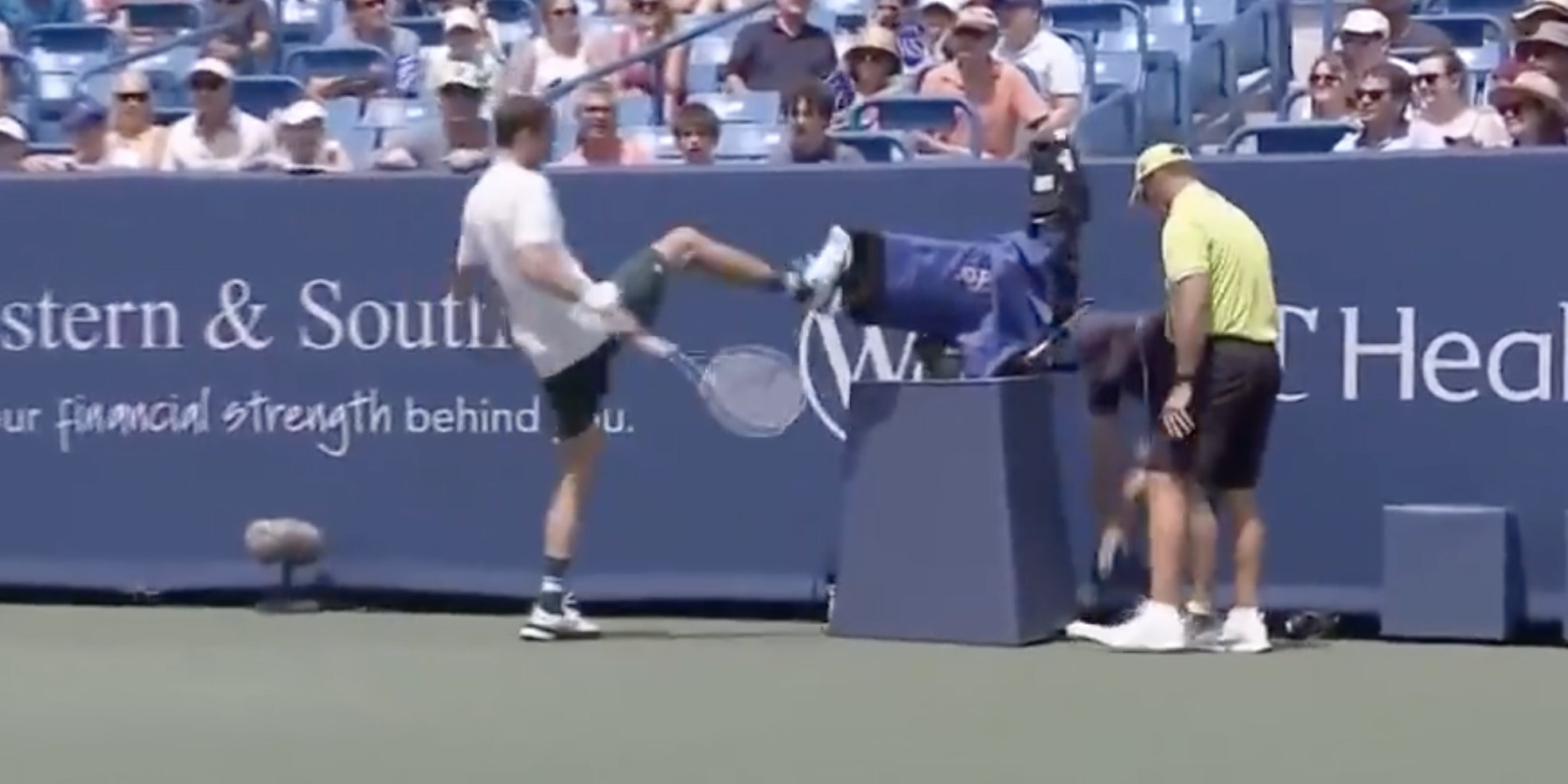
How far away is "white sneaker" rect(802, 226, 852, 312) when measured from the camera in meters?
9.62

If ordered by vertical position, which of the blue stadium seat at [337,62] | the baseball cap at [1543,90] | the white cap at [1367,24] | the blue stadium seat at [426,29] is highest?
the white cap at [1367,24]

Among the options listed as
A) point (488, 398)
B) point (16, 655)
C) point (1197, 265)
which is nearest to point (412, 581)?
point (488, 398)

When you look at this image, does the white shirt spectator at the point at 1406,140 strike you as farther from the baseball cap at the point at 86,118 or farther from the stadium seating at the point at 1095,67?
the baseball cap at the point at 86,118

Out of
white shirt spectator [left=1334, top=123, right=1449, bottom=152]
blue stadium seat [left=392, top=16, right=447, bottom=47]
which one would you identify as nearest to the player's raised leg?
white shirt spectator [left=1334, top=123, right=1449, bottom=152]

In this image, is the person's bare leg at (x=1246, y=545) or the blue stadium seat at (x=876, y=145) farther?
the blue stadium seat at (x=876, y=145)

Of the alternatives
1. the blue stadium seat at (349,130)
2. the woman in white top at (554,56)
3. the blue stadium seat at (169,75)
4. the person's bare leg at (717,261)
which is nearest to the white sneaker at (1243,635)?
the person's bare leg at (717,261)

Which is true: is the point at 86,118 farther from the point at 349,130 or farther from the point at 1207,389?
the point at 1207,389

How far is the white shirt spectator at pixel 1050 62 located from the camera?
39.7 feet

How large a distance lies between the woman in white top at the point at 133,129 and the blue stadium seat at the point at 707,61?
239 cm

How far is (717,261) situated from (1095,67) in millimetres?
3312

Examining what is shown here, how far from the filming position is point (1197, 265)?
9.19 m

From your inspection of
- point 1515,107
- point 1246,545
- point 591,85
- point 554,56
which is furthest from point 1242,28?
point 1246,545

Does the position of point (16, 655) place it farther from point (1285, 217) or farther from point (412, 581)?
point (1285, 217)

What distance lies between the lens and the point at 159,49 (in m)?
15.2
